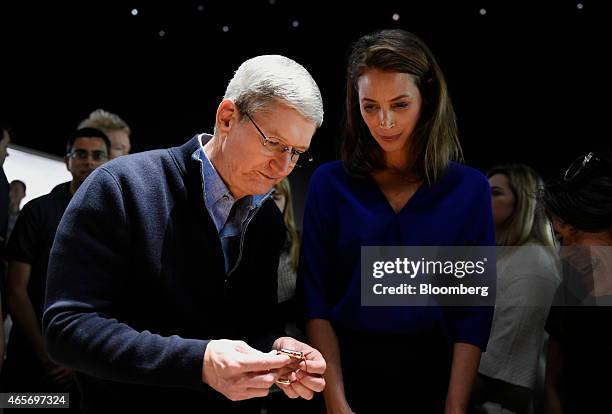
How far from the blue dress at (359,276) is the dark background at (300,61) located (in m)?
1.23

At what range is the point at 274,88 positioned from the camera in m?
1.44

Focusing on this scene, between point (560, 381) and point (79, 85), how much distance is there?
272 centimetres

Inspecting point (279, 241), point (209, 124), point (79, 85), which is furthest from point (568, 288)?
point (79, 85)

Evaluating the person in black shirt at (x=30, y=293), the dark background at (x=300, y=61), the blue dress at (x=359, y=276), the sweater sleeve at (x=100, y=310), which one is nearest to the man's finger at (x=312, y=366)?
the sweater sleeve at (x=100, y=310)

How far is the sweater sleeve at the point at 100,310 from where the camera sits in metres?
1.25

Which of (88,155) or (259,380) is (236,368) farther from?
(88,155)

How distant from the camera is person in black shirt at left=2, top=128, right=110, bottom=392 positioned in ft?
8.98

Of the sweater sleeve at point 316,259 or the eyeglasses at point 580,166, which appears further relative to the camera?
the eyeglasses at point 580,166

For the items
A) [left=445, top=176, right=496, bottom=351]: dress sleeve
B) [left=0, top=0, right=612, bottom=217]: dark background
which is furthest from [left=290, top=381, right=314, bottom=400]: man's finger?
[left=0, top=0, right=612, bottom=217]: dark background

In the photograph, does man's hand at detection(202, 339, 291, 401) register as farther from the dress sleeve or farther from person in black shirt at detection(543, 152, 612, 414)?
person in black shirt at detection(543, 152, 612, 414)

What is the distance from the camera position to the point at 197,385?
1.26 meters

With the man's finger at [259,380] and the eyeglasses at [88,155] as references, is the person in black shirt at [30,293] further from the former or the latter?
the man's finger at [259,380]

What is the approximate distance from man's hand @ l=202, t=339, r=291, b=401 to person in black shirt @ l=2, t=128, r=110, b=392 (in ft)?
5.45

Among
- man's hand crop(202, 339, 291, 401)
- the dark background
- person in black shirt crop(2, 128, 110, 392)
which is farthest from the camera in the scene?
the dark background
